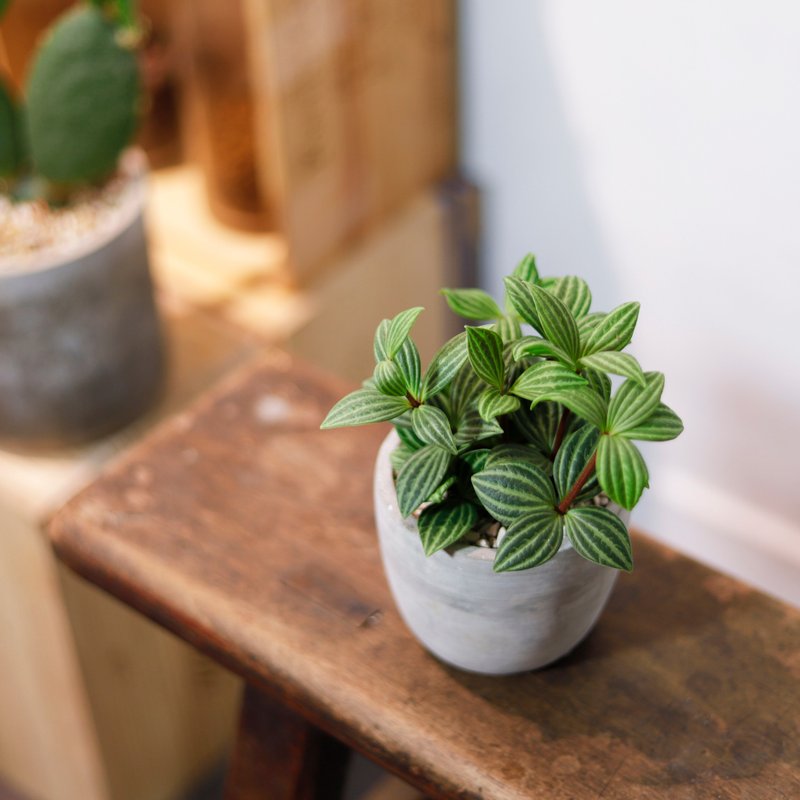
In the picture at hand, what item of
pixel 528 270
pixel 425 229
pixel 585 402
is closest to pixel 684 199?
pixel 425 229

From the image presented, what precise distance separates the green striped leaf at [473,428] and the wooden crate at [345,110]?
603 millimetres

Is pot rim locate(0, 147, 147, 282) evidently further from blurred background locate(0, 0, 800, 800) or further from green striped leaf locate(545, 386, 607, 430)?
green striped leaf locate(545, 386, 607, 430)

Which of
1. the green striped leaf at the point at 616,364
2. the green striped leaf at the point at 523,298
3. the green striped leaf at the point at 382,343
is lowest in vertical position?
the green striped leaf at the point at 382,343

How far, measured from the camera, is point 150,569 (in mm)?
671

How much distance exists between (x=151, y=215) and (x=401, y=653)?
0.85 metres

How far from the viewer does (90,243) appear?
0.90 m

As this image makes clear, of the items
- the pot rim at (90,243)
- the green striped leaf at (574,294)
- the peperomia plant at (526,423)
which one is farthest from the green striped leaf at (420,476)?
the pot rim at (90,243)

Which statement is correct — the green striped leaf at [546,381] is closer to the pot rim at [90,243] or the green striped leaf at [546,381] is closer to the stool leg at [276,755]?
the stool leg at [276,755]

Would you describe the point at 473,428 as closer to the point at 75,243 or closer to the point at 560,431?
the point at 560,431

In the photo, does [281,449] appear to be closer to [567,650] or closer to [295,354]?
[567,650]

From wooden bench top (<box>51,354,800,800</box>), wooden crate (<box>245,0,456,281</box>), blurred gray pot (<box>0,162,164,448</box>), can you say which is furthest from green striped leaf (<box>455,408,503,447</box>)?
wooden crate (<box>245,0,456,281</box>)

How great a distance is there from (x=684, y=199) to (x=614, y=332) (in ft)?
1.86

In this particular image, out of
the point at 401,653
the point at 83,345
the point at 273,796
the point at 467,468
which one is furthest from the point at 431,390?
the point at 83,345

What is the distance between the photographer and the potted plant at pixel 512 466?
0.47 m
